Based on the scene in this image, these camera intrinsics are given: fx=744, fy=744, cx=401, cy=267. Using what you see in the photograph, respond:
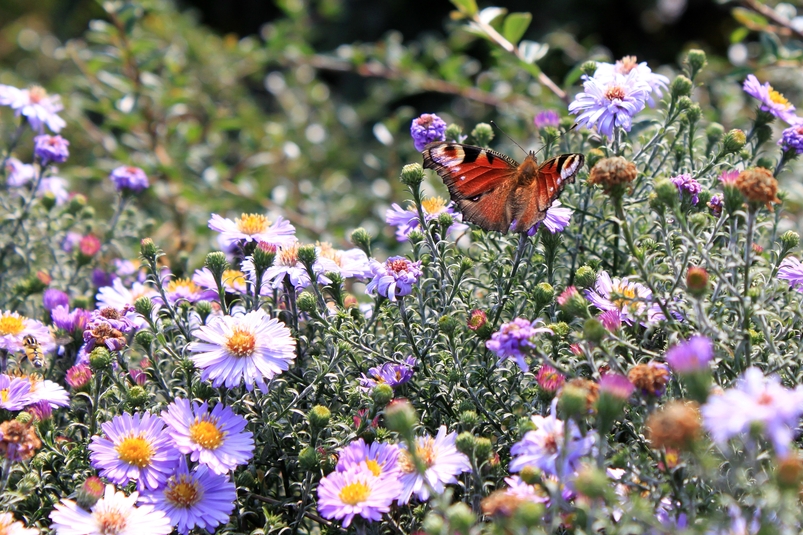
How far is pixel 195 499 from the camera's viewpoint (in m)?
1.28

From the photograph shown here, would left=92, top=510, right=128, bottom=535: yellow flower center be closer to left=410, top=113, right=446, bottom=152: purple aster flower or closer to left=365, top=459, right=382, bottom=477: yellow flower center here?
left=365, top=459, right=382, bottom=477: yellow flower center

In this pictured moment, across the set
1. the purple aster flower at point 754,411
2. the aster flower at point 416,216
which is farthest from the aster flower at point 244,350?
the purple aster flower at point 754,411

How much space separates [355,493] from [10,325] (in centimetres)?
86

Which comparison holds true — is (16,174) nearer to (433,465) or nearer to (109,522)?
(109,522)

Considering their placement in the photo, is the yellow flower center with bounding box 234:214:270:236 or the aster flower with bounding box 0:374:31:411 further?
the yellow flower center with bounding box 234:214:270:236

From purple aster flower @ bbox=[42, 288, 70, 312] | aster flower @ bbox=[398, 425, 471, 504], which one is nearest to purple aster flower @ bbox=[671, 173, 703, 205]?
aster flower @ bbox=[398, 425, 471, 504]

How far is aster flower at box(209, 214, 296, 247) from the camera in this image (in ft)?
5.03

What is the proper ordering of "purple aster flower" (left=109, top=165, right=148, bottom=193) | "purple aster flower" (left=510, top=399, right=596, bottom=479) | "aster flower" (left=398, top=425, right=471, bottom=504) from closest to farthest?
"purple aster flower" (left=510, top=399, right=596, bottom=479), "aster flower" (left=398, top=425, right=471, bottom=504), "purple aster flower" (left=109, top=165, right=148, bottom=193)

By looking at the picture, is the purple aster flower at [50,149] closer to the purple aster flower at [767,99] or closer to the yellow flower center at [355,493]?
the yellow flower center at [355,493]

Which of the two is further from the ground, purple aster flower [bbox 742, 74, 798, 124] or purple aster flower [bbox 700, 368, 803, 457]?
purple aster flower [bbox 700, 368, 803, 457]

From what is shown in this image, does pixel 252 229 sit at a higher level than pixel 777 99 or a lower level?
lower

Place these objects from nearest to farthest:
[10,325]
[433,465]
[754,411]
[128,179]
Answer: [754,411]
[433,465]
[10,325]
[128,179]

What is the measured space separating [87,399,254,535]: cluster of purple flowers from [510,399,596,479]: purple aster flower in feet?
1.57

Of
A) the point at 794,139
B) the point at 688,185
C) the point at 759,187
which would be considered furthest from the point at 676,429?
the point at 794,139
